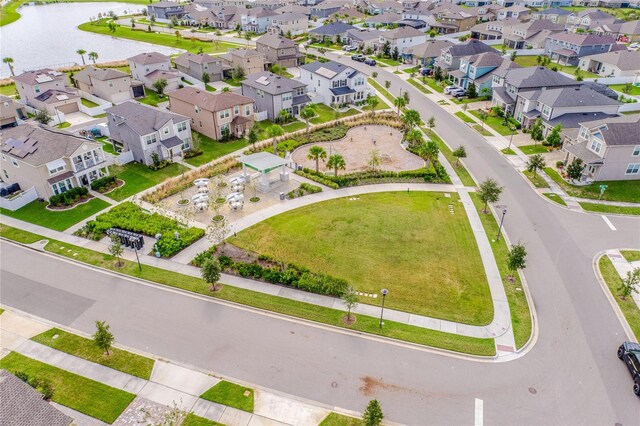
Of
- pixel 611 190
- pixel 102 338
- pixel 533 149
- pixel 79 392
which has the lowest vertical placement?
pixel 79 392

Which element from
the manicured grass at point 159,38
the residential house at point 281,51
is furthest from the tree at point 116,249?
the manicured grass at point 159,38

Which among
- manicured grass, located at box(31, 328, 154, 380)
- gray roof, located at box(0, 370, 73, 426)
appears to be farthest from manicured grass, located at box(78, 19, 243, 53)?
gray roof, located at box(0, 370, 73, 426)

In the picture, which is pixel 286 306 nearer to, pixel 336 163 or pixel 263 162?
pixel 263 162

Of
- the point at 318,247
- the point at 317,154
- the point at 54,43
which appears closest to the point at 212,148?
the point at 317,154

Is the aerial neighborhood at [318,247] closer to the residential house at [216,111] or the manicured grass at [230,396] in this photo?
the manicured grass at [230,396]

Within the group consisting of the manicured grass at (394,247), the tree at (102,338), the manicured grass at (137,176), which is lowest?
the manicured grass at (137,176)

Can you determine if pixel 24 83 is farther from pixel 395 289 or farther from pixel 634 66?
pixel 634 66
